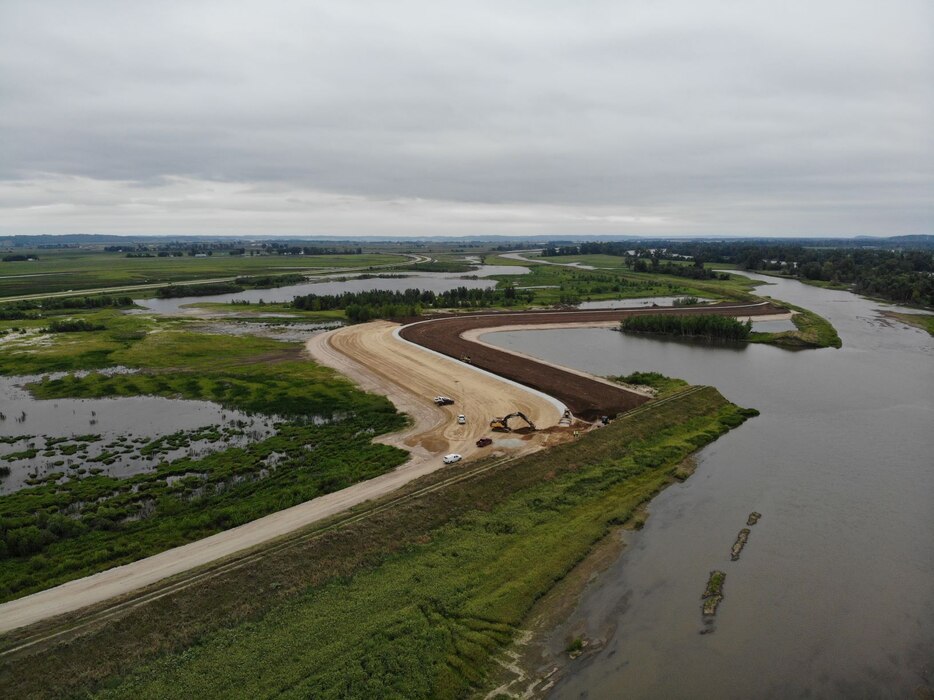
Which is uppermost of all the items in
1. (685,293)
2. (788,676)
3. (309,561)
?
(685,293)

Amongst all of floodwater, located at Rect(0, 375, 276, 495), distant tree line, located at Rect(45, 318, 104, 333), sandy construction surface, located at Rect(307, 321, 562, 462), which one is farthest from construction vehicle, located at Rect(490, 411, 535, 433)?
distant tree line, located at Rect(45, 318, 104, 333)

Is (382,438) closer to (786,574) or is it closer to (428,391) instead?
(428,391)

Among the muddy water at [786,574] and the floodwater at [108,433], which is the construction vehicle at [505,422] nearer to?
Result: the muddy water at [786,574]

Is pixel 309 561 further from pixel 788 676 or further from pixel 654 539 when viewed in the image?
pixel 788 676

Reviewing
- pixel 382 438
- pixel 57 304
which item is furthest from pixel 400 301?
pixel 382 438

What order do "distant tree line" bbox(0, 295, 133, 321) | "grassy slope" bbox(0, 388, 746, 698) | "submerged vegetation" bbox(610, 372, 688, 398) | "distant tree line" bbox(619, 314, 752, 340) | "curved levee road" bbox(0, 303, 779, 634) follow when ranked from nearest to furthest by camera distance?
1. "grassy slope" bbox(0, 388, 746, 698)
2. "curved levee road" bbox(0, 303, 779, 634)
3. "submerged vegetation" bbox(610, 372, 688, 398)
4. "distant tree line" bbox(619, 314, 752, 340)
5. "distant tree line" bbox(0, 295, 133, 321)

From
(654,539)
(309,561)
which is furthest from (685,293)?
(309,561)

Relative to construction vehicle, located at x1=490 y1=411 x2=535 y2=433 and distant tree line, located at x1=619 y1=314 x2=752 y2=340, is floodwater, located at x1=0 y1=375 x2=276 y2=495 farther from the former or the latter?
distant tree line, located at x1=619 y1=314 x2=752 y2=340
